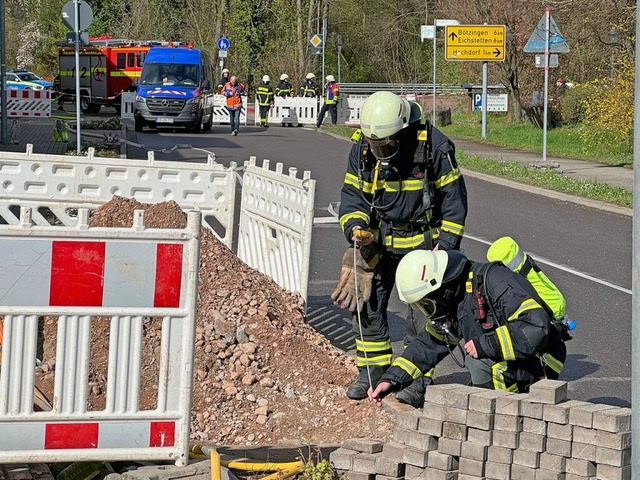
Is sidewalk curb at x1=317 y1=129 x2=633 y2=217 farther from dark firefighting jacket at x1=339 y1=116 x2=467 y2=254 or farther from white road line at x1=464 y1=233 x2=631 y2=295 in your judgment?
dark firefighting jacket at x1=339 y1=116 x2=467 y2=254

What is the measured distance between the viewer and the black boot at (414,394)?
6.33 m

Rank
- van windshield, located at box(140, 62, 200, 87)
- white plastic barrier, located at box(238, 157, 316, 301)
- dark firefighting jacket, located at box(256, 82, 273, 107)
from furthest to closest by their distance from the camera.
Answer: dark firefighting jacket, located at box(256, 82, 273, 107) < van windshield, located at box(140, 62, 200, 87) < white plastic barrier, located at box(238, 157, 316, 301)

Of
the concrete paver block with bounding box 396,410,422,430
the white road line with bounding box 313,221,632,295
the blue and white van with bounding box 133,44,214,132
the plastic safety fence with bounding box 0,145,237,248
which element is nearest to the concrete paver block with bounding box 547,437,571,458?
the concrete paver block with bounding box 396,410,422,430

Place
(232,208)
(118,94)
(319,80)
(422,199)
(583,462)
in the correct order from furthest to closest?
1. (319,80)
2. (118,94)
3. (232,208)
4. (422,199)
5. (583,462)

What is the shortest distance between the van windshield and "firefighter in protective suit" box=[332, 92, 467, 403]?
29.4 metres

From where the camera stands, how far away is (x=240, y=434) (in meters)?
6.44

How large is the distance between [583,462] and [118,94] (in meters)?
47.1

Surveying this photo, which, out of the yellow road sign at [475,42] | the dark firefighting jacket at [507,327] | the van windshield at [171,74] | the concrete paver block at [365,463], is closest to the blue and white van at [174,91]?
the van windshield at [171,74]

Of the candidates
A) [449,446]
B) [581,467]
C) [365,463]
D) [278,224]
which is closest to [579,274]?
[278,224]

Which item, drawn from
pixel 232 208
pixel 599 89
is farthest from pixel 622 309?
pixel 599 89

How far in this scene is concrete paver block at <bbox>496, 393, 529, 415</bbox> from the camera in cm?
471

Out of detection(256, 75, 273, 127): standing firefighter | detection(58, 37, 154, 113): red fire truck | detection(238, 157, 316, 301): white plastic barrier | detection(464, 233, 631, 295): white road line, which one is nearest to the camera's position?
detection(238, 157, 316, 301): white plastic barrier

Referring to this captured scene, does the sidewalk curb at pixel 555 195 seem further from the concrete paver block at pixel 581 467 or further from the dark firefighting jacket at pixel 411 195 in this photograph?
the concrete paver block at pixel 581 467

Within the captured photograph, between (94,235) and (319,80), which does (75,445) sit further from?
(319,80)
